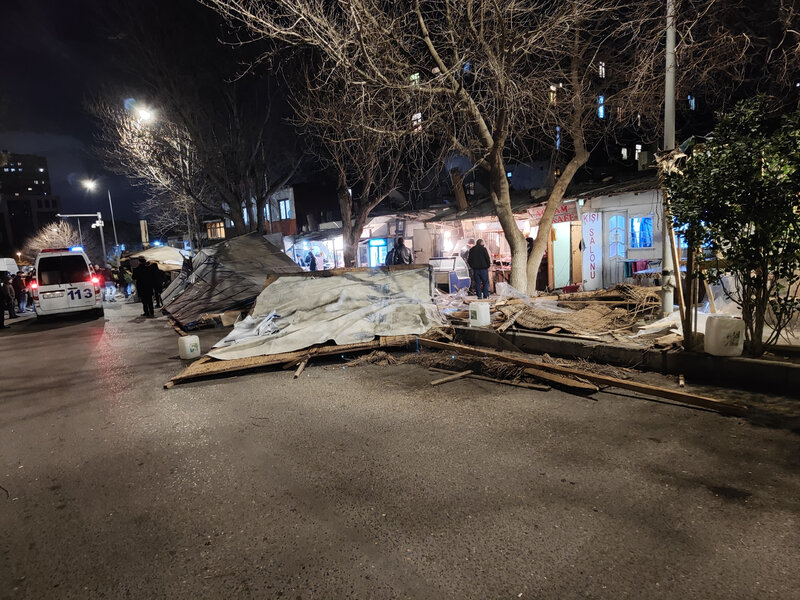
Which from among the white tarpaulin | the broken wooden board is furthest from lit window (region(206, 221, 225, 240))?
the broken wooden board

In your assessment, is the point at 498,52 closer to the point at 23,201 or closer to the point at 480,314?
the point at 480,314

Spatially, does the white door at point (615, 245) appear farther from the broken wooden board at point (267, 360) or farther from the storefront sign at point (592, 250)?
the broken wooden board at point (267, 360)

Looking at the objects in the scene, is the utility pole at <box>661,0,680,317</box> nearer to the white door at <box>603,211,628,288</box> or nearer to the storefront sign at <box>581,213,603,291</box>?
the white door at <box>603,211,628,288</box>

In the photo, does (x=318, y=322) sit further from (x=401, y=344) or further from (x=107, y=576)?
(x=107, y=576)

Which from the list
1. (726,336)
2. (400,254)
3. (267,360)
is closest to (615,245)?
(400,254)

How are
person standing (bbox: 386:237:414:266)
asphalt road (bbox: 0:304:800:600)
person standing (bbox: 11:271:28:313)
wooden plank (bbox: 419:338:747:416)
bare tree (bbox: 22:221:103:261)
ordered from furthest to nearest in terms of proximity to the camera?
1. bare tree (bbox: 22:221:103:261)
2. person standing (bbox: 11:271:28:313)
3. person standing (bbox: 386:237:414:266)
4. wooden plank (bbox: 419:338:747:416)
5. asphalt road (bbox: 0:304:800:600)

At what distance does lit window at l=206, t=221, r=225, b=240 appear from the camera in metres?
45.6

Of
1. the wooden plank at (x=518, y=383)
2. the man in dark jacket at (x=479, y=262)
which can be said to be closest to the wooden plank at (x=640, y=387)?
the wooden plank at (x=518, y=383)

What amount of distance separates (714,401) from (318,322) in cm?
652

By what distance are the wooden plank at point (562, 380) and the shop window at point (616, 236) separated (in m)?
10.2

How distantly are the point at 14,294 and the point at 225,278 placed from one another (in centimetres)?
1289

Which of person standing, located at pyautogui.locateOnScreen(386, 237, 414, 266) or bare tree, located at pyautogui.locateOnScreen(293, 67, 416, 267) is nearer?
bare tree, located at pyautogui.locateOnScreen(293, 67, 416, 267)

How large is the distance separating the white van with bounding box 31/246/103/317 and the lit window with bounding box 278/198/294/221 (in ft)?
64.8

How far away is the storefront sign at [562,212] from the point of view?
14539 millimetres
